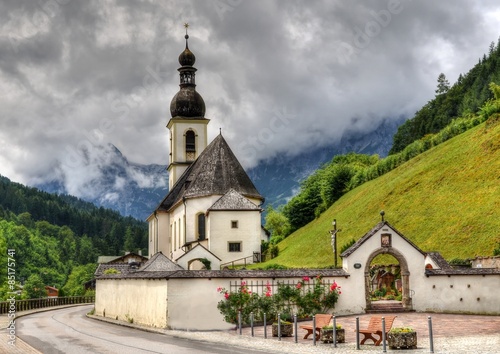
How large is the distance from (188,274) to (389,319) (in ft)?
34.9

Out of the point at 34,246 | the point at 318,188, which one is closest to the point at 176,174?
the point at 318,188

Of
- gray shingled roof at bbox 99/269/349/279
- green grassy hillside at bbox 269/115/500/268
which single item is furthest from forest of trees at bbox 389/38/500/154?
gray shingled roof at bbox 99/269/349/279

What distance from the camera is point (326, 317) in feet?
76.8

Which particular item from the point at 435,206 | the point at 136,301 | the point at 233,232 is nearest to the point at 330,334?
the point at 136,301

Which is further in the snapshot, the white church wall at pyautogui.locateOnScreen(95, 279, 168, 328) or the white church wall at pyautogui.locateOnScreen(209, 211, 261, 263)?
the white church wall at pyautogui.locateOnScreen(209, 211, 261, 263)

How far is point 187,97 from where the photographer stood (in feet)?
264

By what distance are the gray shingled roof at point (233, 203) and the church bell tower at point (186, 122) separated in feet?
70.5

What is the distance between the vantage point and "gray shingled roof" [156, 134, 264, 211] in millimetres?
63959

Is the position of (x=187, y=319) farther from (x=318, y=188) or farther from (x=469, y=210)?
(x=318, y=188)

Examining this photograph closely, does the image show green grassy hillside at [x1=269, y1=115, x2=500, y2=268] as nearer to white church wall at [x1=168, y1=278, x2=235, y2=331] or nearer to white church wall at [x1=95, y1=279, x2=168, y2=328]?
white church wall at [x1=95, y1=279, x2=168, y2=328]

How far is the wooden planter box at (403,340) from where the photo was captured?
2009 centimetres

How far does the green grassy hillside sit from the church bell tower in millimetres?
14939

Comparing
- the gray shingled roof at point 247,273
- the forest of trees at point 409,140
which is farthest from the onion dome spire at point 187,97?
the gray shingled roof at point 247,273

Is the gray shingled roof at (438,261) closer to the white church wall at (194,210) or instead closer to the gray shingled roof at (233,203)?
the gray shingled roof at (233,203)
